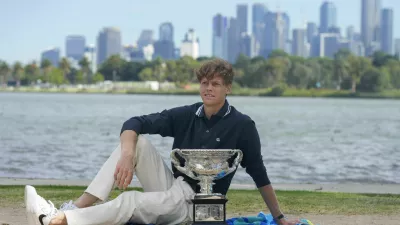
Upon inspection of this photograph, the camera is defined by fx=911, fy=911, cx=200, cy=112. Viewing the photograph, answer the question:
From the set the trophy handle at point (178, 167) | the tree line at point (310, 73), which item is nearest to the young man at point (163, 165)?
the trophy handle at point (178, 167)

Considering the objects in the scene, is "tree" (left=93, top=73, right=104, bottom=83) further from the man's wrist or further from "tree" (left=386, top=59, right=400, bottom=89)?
the man's wrist

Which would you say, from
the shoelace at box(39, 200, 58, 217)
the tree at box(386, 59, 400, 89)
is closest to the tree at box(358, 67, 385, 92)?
the tree at box(386, 59, 400, 89)

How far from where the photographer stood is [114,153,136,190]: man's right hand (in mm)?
5907

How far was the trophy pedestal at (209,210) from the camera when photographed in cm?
575

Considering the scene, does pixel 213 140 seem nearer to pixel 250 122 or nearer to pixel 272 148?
pixel 250 122

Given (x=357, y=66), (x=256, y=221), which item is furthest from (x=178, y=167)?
(x=357, y=66)

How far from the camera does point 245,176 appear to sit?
64.8ft

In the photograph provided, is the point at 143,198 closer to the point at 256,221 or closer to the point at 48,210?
the point at 48,210

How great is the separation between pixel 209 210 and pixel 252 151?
2.54 ft

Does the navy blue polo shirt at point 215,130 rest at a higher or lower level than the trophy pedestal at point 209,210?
higher

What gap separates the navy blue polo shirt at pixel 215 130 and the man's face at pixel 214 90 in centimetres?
16

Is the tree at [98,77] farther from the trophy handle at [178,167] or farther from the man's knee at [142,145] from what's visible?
the trophy handle at [178,167]

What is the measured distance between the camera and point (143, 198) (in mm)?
6234

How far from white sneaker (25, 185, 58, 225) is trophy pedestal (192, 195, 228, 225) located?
920 mm
